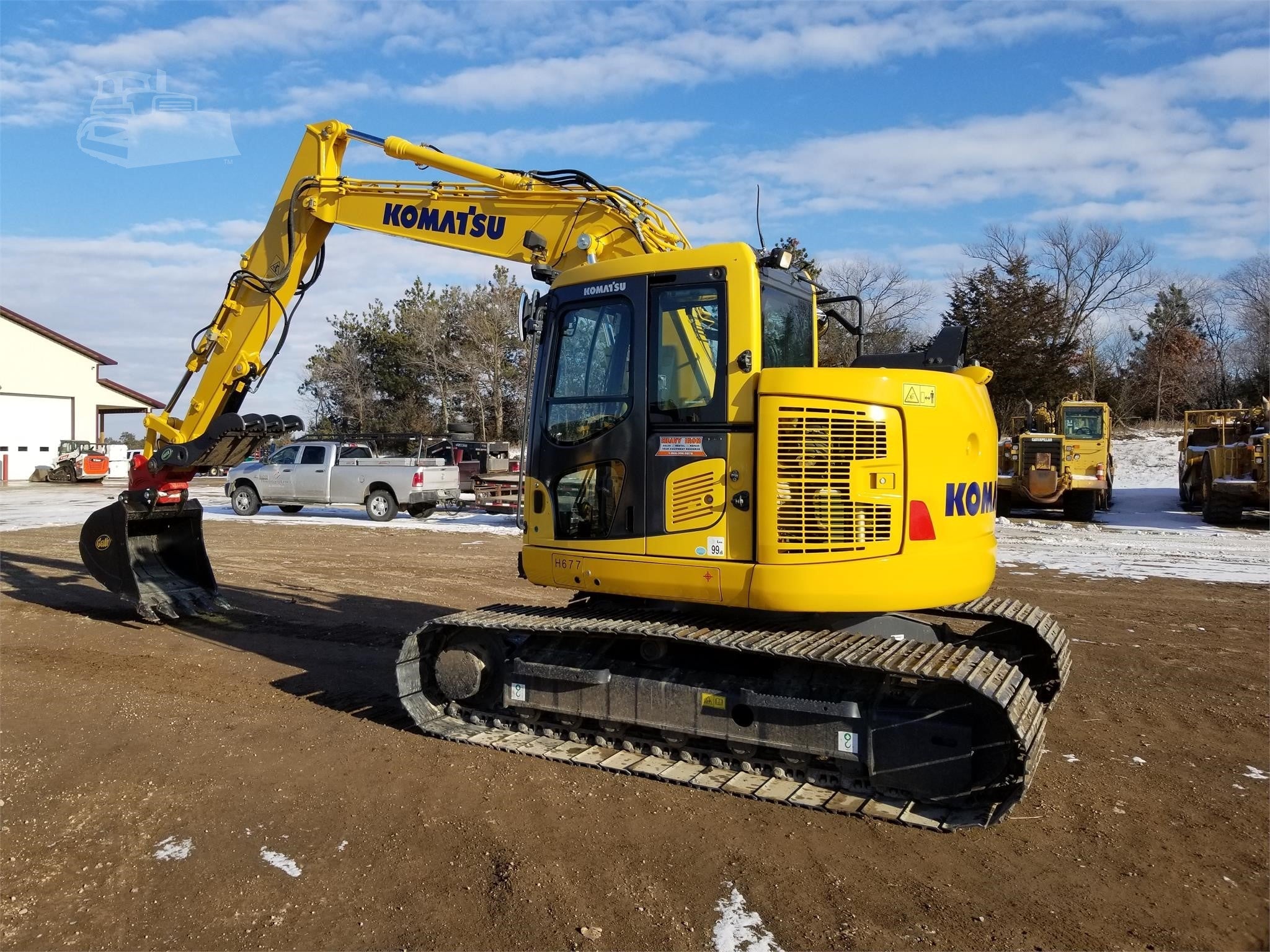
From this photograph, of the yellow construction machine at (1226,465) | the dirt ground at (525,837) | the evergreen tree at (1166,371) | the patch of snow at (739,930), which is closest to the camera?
the patch of snow at (739,930)

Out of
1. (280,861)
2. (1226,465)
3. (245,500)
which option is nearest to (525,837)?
(280,861)

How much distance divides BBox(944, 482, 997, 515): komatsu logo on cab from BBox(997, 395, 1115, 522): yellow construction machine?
15.9 m

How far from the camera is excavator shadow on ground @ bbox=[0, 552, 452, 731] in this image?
745 cm

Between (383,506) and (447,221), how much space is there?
579 inches

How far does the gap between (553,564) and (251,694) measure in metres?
2.96

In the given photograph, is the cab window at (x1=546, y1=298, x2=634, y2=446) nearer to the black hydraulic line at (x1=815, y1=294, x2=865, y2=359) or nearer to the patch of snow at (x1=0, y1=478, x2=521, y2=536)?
the black hydraulic line at (x1=815, y1=294, x2=865, y2=359)

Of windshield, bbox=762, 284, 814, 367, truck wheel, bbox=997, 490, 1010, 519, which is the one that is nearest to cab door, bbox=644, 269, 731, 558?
windshield, bbox=762, 284, 814, 367

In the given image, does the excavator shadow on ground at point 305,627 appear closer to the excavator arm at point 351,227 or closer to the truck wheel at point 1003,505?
the excavator arm at point 351,227

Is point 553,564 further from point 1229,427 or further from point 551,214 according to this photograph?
point 1229,427

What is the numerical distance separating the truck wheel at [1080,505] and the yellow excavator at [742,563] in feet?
55.1

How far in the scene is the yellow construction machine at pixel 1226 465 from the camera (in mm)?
19672

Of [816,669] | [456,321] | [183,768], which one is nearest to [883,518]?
[816,669]

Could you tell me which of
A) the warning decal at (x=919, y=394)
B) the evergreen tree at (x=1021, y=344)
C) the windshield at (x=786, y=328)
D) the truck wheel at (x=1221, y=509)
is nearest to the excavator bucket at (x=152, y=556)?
the windshield at (x=786, y=328)

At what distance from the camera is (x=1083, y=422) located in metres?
23.7
